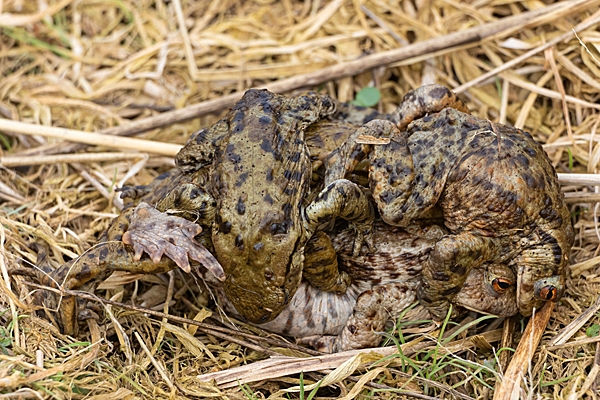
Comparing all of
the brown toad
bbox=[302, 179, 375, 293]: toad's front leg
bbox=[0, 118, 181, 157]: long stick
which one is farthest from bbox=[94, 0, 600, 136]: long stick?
bbox=[302, 179, 375, 293]: toad's front leg

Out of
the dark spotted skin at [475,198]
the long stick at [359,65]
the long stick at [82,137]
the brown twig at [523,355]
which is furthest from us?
the long stick at [359,65]

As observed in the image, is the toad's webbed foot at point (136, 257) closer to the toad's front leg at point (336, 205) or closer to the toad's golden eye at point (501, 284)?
the toad's front leg at point (336, 205)

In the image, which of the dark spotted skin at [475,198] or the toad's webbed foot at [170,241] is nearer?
the toad's webbed foot at [170,241]

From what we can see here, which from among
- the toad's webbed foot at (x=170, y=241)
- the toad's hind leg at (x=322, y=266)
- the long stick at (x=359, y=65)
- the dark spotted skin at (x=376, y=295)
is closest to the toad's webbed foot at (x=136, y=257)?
the toad's webbed foot at (x=170, y=241)

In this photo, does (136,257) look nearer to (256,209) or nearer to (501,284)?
(256,209)

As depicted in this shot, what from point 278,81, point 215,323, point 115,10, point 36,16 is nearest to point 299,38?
point 278,81

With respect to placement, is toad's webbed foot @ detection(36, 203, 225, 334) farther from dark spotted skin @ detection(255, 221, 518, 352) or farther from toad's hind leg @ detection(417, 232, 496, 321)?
toad's hind leg @ detection(417, 232, 496, 321)
